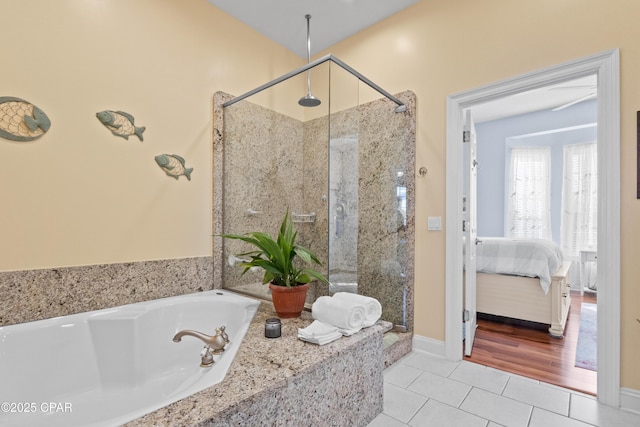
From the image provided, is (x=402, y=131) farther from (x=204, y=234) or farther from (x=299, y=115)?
(x=204, y=234)

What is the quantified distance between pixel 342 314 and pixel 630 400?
1.62 meters

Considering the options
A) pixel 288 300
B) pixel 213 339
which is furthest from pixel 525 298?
pixel 213 339

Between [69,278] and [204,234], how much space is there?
88 centimetres

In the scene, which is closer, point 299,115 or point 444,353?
point 444,353

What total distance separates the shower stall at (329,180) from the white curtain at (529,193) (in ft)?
11.5

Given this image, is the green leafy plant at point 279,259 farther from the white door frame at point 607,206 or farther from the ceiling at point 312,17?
the ceiling at point 312,17

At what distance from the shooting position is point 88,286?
72.4 inches

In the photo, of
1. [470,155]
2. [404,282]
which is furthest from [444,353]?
[470,155]

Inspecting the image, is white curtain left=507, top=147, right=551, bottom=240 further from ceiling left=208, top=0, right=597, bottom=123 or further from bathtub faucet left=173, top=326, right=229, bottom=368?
bathtub faucet left=173, top=326, right=229, bottom=368

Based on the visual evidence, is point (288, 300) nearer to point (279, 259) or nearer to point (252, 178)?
point (279, 259)

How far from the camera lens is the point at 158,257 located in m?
2.17

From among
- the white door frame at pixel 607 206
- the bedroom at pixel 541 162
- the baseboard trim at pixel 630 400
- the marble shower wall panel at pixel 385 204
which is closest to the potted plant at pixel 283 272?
the marble shower wall panel at pixel 385 204

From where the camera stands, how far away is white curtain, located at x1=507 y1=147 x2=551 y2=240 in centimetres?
487

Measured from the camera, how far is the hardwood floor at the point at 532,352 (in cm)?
205
